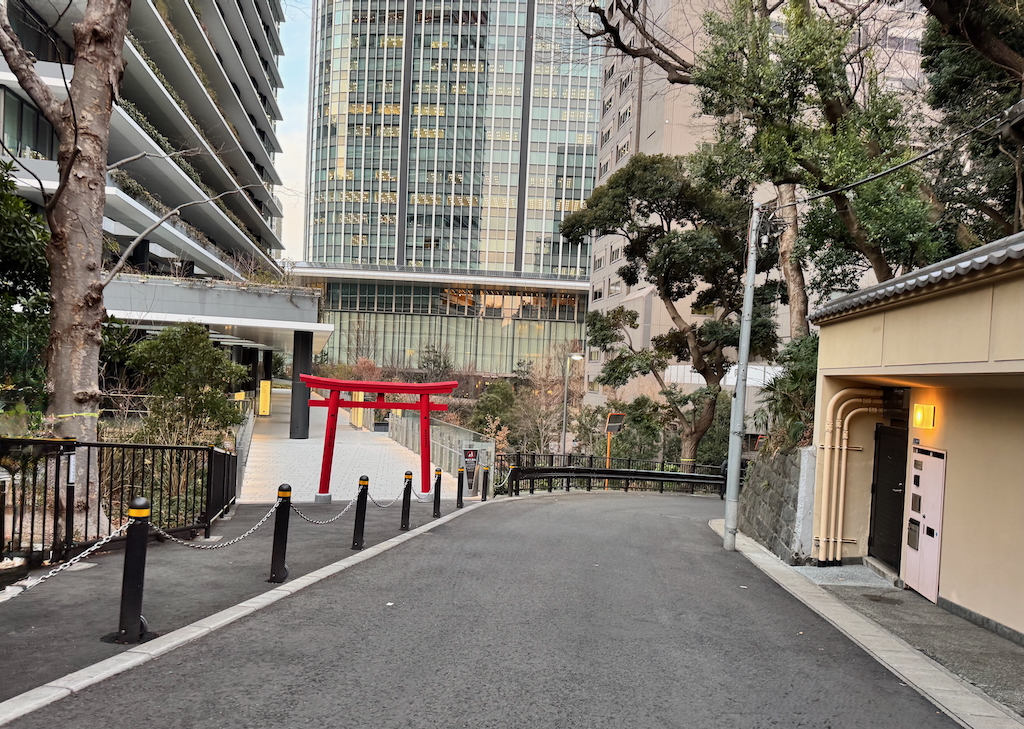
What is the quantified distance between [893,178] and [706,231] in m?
14.7

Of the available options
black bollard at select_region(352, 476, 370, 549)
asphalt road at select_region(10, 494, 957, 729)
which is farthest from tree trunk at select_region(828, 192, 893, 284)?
black bollard at select_region(352, 476, 370, 549)

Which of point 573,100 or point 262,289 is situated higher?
point 573,100

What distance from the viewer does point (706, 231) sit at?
27844 mm

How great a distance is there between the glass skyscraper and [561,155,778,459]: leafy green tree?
67.7 meters

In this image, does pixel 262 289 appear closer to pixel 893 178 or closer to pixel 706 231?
pixel 706 231

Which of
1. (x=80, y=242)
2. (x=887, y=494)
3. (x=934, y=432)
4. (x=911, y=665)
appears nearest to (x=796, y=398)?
(x=887, y=494)

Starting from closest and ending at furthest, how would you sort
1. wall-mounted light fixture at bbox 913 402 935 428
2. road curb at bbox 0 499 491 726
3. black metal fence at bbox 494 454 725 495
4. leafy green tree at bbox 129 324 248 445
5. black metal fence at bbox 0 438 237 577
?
road curb at bbox 0 499 491 726 < black metal fence at bbox 0 438 237 577 < wall-mounted light fixture at bbox 913 402 935 428 < leafy green tree at bbox 129 324 248 445 < black metal fence at bbox 494 454 725 495

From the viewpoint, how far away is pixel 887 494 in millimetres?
10734

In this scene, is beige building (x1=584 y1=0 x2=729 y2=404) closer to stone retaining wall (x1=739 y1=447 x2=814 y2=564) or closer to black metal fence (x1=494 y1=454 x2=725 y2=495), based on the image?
black metal fence (x1=494 y1=454 x2=725 y2=495)

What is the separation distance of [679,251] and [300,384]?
53.7ft

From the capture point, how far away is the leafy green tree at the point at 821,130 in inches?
512

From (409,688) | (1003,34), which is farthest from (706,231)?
(409,688)

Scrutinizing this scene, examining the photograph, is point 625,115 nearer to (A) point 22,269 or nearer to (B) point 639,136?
(B) point 639,136

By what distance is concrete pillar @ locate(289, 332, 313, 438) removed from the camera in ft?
99.7
